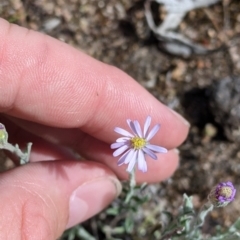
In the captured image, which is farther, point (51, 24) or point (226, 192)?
point (51, 24)

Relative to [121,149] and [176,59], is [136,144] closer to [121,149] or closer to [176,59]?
[121,149]

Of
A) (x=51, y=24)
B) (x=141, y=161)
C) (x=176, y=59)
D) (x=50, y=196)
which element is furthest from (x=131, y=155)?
(x=51, y=24)

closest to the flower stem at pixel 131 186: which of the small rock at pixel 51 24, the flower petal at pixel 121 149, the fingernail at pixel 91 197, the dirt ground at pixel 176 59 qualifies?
the fingernail at pixel 91 197

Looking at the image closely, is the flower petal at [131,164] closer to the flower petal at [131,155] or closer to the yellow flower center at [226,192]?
the flower petal at [131,155]

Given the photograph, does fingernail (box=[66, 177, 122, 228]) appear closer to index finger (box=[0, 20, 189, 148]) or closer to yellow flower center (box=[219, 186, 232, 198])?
index finger (box=[0, 20, 189, 148])

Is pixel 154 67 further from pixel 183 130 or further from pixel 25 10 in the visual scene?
pixel 25 10

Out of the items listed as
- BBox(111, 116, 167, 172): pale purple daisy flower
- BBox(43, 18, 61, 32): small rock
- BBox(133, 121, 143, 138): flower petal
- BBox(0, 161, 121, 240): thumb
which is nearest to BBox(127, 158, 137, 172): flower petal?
BBox(111, 116, 167, 172): pale purple daisy flower
